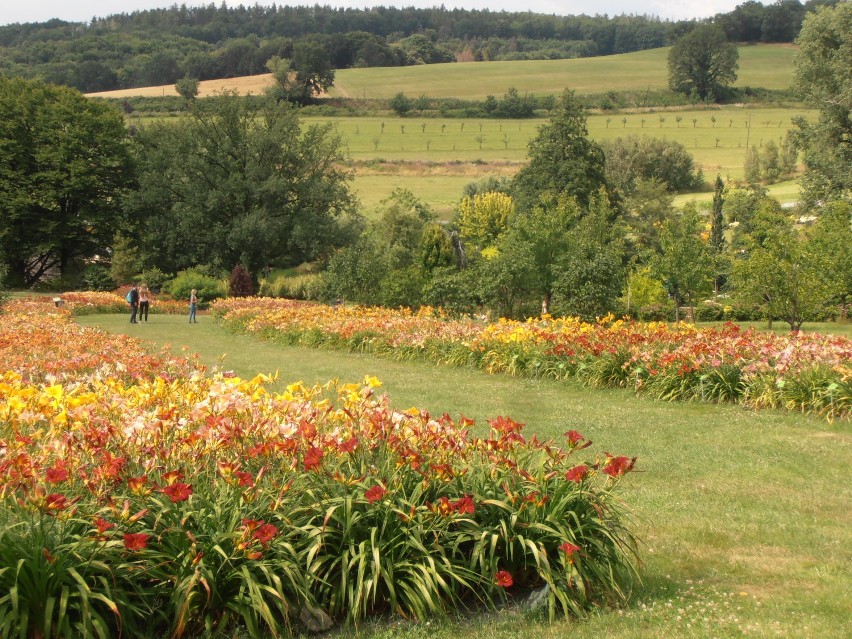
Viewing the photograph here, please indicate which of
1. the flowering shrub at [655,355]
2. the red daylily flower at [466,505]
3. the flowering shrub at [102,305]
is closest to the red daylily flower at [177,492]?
the red daylily flower at [466,505]

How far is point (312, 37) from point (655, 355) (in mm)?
119582

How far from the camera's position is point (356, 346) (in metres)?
17.1

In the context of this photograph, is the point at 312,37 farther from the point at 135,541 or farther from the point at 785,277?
the point at 135,541

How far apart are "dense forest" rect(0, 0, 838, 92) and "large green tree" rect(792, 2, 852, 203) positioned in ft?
225

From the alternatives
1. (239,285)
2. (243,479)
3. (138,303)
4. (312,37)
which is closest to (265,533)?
(243,479)

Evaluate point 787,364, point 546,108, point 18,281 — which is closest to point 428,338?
point 787,364

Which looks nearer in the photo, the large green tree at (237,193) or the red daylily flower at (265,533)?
the red daylily flower at (265,533)

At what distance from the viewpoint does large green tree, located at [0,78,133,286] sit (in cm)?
4184

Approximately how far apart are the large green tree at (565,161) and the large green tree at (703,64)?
177 feet

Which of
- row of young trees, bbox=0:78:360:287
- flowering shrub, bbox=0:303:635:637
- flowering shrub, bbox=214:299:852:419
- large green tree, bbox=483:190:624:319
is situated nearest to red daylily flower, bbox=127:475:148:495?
flowering shrub, bbox=0:303:635:637

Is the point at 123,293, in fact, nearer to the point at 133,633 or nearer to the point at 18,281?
the point at 18,281

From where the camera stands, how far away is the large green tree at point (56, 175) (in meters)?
41.8

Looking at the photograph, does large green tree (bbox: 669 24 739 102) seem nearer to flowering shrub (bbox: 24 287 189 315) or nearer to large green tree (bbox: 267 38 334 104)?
large green tree (bbox: 267 38 334 104)

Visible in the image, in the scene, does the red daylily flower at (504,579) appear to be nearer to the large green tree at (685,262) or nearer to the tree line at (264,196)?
the large green tree at (685,262)
